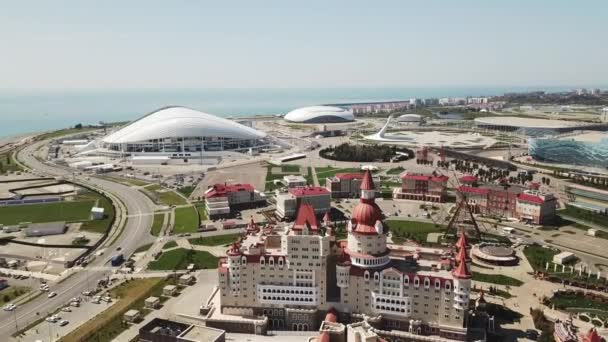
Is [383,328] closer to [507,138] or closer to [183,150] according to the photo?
[183,150]

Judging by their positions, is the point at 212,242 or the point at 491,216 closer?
the point at 212,242

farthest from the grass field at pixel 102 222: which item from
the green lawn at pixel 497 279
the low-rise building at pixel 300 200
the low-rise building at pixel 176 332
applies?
the green lawn at pixel 497 279

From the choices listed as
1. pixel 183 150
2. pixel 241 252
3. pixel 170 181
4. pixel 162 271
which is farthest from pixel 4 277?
pixel 183 150

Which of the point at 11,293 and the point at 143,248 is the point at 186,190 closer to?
the point at 143,248

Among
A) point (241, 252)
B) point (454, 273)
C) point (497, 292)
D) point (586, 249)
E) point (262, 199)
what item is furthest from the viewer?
point (262, 199)

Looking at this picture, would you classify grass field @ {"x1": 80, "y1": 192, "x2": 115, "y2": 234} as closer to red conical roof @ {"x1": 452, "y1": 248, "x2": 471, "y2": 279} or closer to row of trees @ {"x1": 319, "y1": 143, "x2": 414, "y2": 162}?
red conical roof @ {"x1": 452, "y1": 248, "x2": 471, "y2": 279}

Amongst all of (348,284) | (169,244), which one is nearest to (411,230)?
(348,284)

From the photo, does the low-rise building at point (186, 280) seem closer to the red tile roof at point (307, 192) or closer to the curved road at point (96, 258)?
the curved road at point (96, 258)
